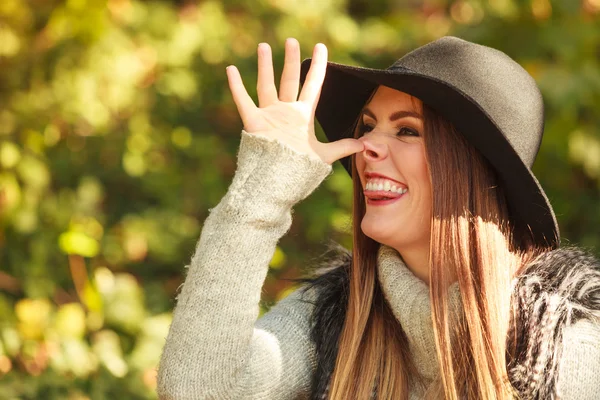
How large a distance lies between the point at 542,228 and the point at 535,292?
0.19 metres

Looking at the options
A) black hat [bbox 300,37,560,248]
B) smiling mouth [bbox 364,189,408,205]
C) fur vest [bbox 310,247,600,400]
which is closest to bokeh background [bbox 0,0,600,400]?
fur vest [bbox 310,247,600,400]

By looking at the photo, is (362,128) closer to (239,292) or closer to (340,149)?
(340,149)

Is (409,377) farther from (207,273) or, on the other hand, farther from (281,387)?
(207,273)

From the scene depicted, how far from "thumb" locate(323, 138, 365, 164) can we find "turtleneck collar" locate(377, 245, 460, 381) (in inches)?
12.4

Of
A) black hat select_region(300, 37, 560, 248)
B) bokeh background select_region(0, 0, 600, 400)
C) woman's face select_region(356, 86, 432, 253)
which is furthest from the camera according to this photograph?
bokeh background select_region(0, 0, 600, 400)

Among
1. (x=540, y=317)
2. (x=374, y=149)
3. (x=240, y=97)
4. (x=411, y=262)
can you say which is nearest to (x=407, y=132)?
(x=374, y=149)

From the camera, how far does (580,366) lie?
192cm

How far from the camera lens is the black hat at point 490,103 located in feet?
6.59

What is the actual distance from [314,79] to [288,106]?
10cm

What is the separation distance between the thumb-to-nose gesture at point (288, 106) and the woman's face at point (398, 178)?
123 millimetres

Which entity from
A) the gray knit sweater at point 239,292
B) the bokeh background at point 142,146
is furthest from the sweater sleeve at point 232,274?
the bokeh background at point 142,146

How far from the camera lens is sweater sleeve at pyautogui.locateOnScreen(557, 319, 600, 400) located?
190 cm

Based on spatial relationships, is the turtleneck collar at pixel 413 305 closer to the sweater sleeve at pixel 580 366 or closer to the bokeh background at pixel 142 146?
the sweater sleeve at pixel 580 366

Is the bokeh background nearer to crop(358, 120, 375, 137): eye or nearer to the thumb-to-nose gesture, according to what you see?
crop(358, 120, 375, 137): eye
